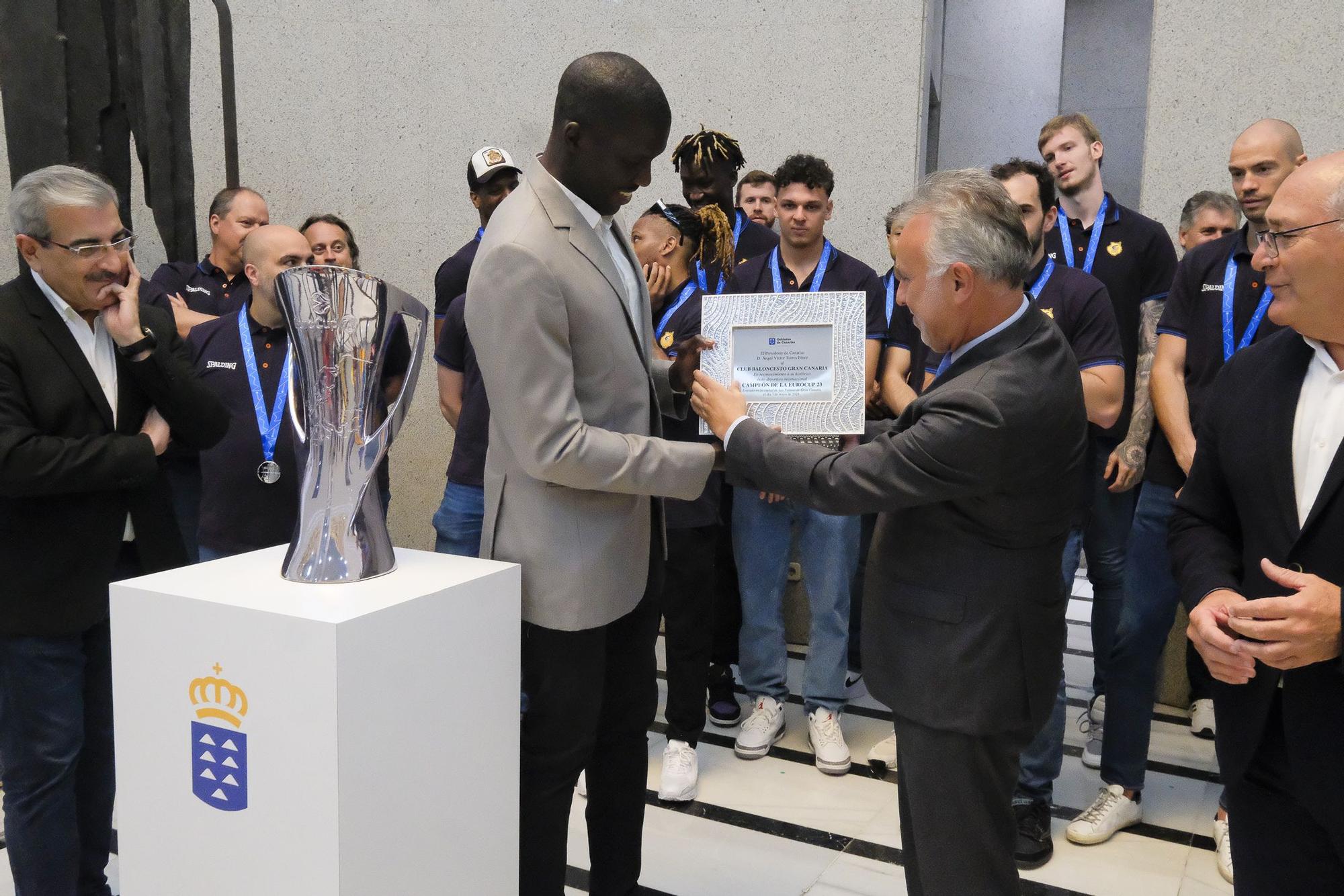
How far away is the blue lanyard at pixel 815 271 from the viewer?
136 inches

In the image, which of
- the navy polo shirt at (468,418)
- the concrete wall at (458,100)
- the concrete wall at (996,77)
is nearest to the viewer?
the navy polo shirt at (468,418)

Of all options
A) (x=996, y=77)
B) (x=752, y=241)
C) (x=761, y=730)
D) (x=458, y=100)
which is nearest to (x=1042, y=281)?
(x=752, y=241)

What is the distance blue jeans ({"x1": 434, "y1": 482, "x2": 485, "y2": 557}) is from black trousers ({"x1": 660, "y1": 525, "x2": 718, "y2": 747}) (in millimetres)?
578

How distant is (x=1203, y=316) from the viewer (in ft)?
9.40

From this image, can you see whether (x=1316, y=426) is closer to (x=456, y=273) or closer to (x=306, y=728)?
(x=306, y=728)

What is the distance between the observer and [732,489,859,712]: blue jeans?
3.41 metres

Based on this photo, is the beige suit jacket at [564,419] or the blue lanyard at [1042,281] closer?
the beige suit jacket at [564,419]

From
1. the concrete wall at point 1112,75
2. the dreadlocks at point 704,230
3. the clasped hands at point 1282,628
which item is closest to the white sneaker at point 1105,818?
the clasped hands at point 1282,628

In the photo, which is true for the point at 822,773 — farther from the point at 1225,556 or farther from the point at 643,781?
the point at 1225,556

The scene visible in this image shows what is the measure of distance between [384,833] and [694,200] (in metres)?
2.89

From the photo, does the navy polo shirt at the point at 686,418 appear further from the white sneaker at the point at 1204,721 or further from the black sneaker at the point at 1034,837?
the white sneaker at the point at 1204,721

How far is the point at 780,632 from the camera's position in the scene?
11.6 ft

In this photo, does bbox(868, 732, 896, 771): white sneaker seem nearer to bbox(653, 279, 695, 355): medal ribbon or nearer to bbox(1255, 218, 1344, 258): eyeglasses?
bbox(653, 279, 695, 355): medal ribbon

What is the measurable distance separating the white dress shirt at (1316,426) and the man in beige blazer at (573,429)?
0.89 m
